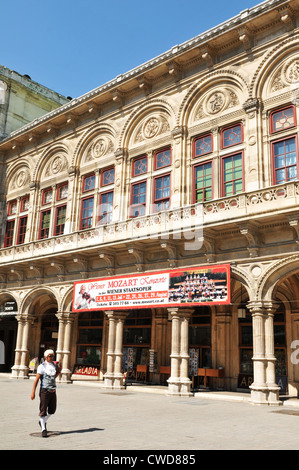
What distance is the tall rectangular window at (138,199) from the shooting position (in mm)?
21852

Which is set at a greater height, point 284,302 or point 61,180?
point 61,180

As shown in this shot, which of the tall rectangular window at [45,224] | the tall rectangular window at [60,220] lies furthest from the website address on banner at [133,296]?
the tall rectangular window at [45,224]

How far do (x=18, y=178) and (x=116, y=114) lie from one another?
8959 mm

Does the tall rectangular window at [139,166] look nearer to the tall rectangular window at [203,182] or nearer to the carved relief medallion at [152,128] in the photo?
the carved relief medallion at [152,128]

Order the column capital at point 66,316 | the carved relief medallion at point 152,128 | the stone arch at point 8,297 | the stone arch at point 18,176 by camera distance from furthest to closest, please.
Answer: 1. the stone arch at point 18,176
2. the stone arch at point 8,297
3. the column capital at point 66,316
4. the carved relief medallion at point 152,128

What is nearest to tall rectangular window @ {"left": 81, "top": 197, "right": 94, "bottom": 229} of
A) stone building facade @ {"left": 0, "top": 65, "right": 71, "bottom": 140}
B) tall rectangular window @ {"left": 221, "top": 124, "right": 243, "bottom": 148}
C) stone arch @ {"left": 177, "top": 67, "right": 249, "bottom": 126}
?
stone arch @ {"left": 177, "top": 67, "right": 249, "bottom": 126}

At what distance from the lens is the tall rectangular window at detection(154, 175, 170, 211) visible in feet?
68.9

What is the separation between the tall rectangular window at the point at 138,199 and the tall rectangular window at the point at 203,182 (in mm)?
2916

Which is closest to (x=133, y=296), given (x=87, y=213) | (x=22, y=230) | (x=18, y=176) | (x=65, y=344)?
(x=65, y=344)

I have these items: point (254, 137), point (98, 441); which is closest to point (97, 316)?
point (254, 137)

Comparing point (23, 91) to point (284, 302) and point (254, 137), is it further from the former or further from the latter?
point (284, 302)

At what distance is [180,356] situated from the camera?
17.7 m

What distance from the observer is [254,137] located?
18.2 metres

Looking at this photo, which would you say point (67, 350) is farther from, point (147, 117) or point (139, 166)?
point (147, 117)
